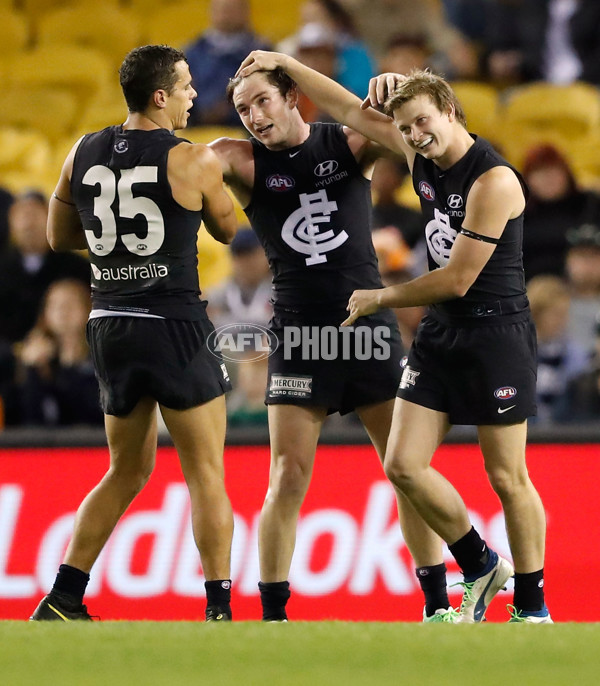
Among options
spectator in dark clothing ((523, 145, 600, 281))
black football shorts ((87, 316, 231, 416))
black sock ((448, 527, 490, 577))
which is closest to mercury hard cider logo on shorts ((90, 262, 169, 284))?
black football shorts ((87, 316, 231, 416))

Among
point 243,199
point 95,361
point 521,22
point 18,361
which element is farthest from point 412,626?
point 521,22

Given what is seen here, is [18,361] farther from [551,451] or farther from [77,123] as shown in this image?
[77,123]

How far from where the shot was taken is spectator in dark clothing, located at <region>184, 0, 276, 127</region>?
11781mm

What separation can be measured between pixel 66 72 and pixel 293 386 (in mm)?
7616

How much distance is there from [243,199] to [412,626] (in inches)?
87.4

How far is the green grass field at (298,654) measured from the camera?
4.18 meters

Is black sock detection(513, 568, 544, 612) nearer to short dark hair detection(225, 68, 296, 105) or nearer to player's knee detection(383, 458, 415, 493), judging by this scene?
player's knee detection(383, 458, 415, 493)

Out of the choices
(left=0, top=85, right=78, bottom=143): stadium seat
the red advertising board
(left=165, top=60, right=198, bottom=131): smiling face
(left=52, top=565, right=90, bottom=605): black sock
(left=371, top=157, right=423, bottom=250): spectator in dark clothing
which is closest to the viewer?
(left=165, top=60, right=198, bottom=131): smiling face

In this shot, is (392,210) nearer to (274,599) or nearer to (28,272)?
(28,272)

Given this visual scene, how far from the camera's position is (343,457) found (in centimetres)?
771

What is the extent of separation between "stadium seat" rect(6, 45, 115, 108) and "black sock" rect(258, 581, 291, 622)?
25.5 ft

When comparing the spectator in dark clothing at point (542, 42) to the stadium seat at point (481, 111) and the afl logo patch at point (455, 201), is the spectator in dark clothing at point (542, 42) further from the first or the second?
the afl logo patch at point (455, 201)

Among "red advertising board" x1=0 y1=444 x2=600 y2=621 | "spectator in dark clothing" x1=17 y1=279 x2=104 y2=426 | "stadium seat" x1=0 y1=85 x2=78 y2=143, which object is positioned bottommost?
"red advertising board" x1=0 y1=444 x2=600 y2=621

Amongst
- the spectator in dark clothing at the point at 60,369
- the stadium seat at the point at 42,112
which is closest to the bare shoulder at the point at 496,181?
the spectator in dark clothing at the point at 60,369
